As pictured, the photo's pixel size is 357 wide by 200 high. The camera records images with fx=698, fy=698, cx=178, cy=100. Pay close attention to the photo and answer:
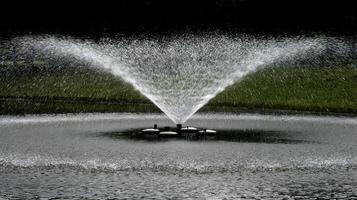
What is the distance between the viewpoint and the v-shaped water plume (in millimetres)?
44406

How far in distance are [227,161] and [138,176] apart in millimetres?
3607

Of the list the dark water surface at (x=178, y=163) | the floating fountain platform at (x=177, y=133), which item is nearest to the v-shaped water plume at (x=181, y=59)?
the floating fountain platform at (x=177, y=133)

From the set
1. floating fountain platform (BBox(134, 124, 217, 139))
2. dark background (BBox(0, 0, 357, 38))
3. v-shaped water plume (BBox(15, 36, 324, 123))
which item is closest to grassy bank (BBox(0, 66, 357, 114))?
v-shaped water plume (BBox(15, 36, 324, 123))

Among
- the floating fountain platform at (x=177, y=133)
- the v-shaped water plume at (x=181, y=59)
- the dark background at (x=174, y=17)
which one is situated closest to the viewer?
the floating fountain platform at (x=177, y=133)

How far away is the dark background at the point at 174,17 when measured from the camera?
3073 inches

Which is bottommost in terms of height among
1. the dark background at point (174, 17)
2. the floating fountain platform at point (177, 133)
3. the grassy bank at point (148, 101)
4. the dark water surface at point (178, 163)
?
the dark water surface at point (178, 163)

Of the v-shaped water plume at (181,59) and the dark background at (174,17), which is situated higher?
the dark background at (174,17)

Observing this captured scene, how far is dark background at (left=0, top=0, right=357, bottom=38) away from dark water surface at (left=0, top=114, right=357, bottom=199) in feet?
160

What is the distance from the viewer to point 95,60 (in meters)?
73.1

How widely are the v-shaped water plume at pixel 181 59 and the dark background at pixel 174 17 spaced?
1829mm

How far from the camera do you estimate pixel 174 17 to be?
82.9m

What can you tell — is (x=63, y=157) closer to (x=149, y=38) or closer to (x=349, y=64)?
(x=349, y=64)

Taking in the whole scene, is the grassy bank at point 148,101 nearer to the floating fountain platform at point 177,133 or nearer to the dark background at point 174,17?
the floating fountain platform at point 177,133

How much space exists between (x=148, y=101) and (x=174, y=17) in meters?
41.1
